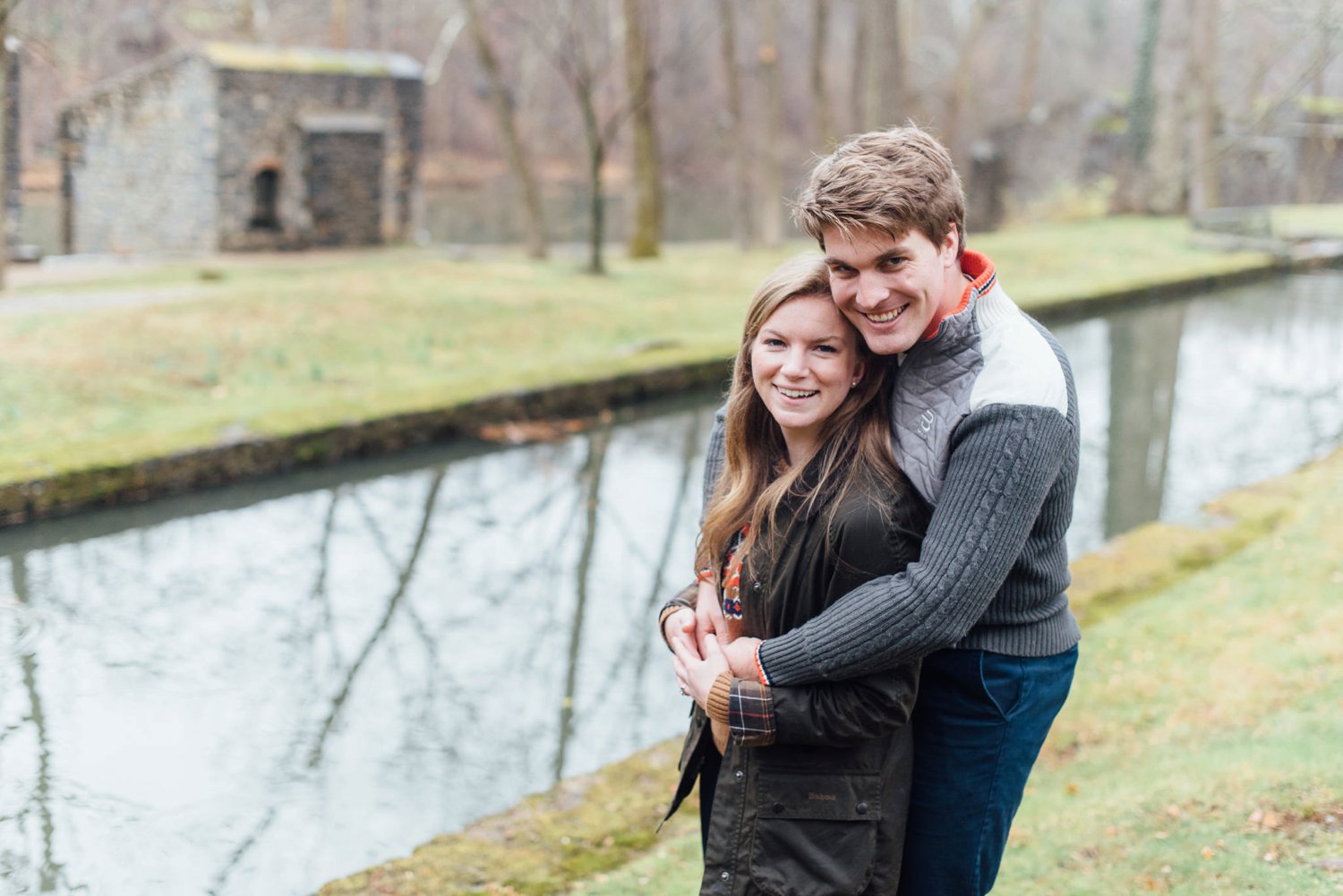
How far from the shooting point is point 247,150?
21.2 m

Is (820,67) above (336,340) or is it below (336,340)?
above

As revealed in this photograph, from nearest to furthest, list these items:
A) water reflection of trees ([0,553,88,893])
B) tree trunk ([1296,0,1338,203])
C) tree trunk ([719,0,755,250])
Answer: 1. water reflection of trees ([0,553,88,893])
2. tree trunk ([719,0,755,250])
3. tree trunk ([1296,0,1338,203])

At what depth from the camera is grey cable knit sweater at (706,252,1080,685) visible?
205cm

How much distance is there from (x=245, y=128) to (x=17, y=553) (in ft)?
52.2

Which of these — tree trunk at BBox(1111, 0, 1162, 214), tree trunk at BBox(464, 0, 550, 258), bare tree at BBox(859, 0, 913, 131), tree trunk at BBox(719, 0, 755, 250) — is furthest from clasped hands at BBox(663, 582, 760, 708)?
tree trunk at BBox(1111, 0, 1162, 214)

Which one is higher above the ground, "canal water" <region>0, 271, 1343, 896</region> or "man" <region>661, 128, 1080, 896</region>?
"man" <region>661, 128, 1080, 896</region>

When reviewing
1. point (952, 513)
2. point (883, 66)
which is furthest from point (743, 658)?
point (883, 66)

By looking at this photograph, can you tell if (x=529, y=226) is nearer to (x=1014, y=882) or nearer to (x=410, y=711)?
(x=410, y=711)

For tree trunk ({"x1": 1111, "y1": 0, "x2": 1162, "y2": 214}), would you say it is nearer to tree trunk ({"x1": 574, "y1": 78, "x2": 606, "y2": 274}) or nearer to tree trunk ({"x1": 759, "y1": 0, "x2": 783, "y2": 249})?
tree trunk ({"x1": 759, "y1": 0, "x2": 783, "y2": 249})

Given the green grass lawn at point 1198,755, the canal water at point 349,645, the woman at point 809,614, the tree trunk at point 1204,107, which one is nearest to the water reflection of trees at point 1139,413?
the canal water at point 349,645

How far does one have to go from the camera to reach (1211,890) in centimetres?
313

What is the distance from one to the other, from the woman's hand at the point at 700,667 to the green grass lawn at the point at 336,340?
240 inches

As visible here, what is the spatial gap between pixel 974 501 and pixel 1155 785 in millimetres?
2311

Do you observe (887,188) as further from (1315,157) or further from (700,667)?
(1315,157)
